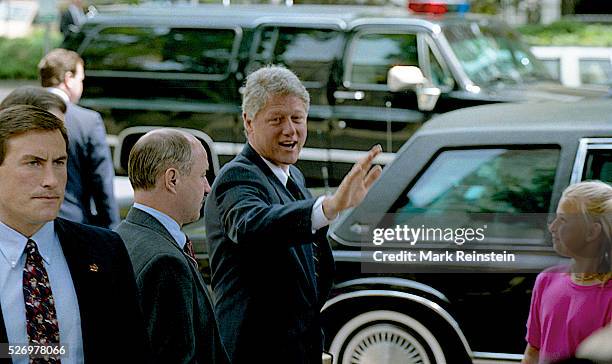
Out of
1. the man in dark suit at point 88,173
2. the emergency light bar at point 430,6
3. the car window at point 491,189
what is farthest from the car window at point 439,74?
the car window at point 491,189

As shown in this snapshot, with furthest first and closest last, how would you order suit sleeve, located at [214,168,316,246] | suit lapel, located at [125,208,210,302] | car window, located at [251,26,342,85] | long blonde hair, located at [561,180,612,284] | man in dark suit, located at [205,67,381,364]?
car window, located at [251,26,342,85] < long blonde hair, located at [561,180,612,284] < man in dark suit, located at [205,67,381,364] < suit sleeve, located at [214,168,316,246] < suit lapel, located at [125,208,210,302]

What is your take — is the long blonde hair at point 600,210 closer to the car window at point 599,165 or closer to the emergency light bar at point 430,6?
the car window at point 599,165

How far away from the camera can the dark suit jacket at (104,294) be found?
2969 millimetres

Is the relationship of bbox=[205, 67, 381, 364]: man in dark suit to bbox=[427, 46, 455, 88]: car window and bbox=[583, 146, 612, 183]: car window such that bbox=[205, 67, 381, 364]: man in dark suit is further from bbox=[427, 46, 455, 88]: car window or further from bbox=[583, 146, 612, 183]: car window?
bbox=[427, 46, 455, 88]: car window

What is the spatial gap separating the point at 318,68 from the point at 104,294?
25.2 feet

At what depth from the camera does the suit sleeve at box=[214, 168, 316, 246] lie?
12.3 ft

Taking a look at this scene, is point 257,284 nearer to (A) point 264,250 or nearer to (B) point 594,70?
(A) point 264,250

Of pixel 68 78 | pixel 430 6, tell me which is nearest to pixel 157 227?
pixel 68 78

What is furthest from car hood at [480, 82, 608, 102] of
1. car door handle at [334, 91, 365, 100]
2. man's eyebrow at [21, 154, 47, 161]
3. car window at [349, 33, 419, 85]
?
man's eyebrow at [21, 154, 47, 161]

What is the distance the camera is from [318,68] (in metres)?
10.6

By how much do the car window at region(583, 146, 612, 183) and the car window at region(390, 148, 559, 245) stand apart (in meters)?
0.15

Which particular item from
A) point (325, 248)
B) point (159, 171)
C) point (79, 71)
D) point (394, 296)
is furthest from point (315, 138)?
point (159, 171)

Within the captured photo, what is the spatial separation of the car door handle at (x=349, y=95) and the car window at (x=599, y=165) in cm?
518

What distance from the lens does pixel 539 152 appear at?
5355 mm
